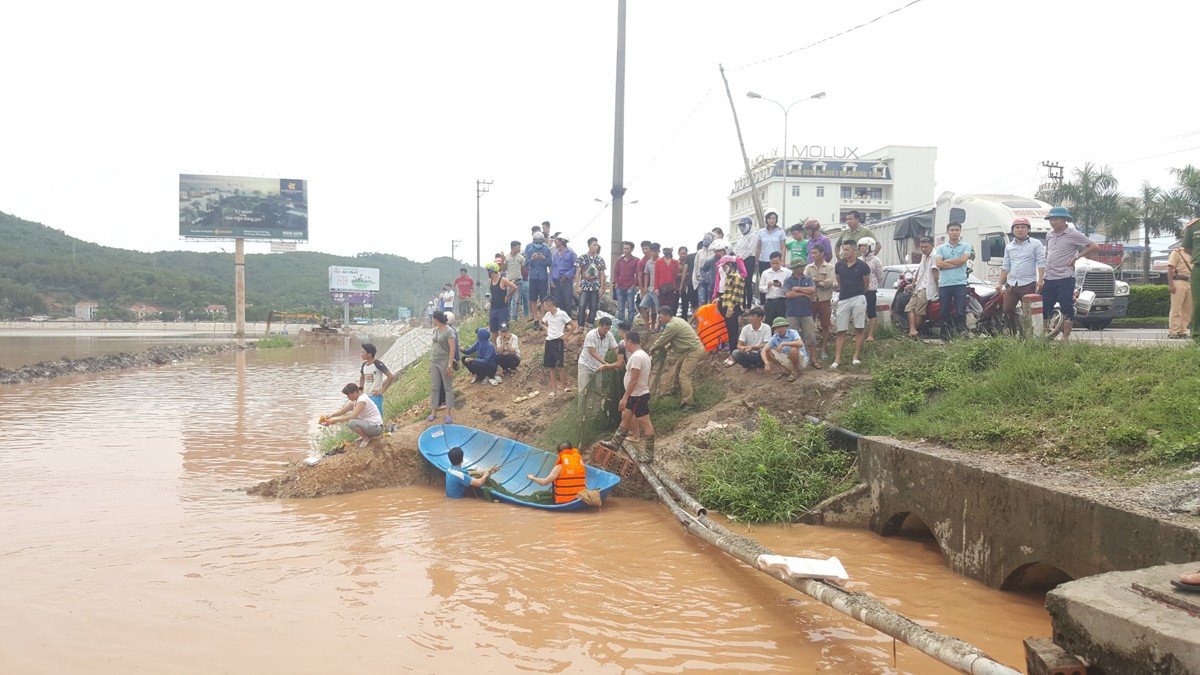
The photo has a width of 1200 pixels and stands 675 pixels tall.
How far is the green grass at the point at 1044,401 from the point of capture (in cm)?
623

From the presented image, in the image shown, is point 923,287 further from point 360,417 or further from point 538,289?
point 360,417

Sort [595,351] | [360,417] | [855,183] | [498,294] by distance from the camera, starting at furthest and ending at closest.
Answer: [855,183], [498,294], [595,351], [360,417]

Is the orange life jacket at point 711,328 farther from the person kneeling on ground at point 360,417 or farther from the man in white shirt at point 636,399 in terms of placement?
the person kneeling on ground at point 360,417

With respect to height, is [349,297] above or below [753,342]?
above

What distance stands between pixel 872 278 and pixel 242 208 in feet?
176

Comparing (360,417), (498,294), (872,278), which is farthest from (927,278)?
(360,417)

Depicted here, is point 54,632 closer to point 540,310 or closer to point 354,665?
point 354,665

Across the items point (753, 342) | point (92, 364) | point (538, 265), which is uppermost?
point (538, 265)

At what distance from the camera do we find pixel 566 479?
9.70 meters

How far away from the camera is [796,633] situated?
575 cm

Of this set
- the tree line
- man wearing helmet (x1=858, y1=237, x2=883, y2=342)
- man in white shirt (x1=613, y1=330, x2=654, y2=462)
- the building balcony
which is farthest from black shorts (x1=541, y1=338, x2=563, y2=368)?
the building balcony

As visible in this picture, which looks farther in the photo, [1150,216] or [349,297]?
[349,297]

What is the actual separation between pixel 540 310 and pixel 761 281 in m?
6.13

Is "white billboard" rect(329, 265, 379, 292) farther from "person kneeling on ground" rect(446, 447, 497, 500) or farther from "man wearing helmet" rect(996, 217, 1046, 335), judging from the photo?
"man wearing helmet" rect(996, 217, 1046, 335)
